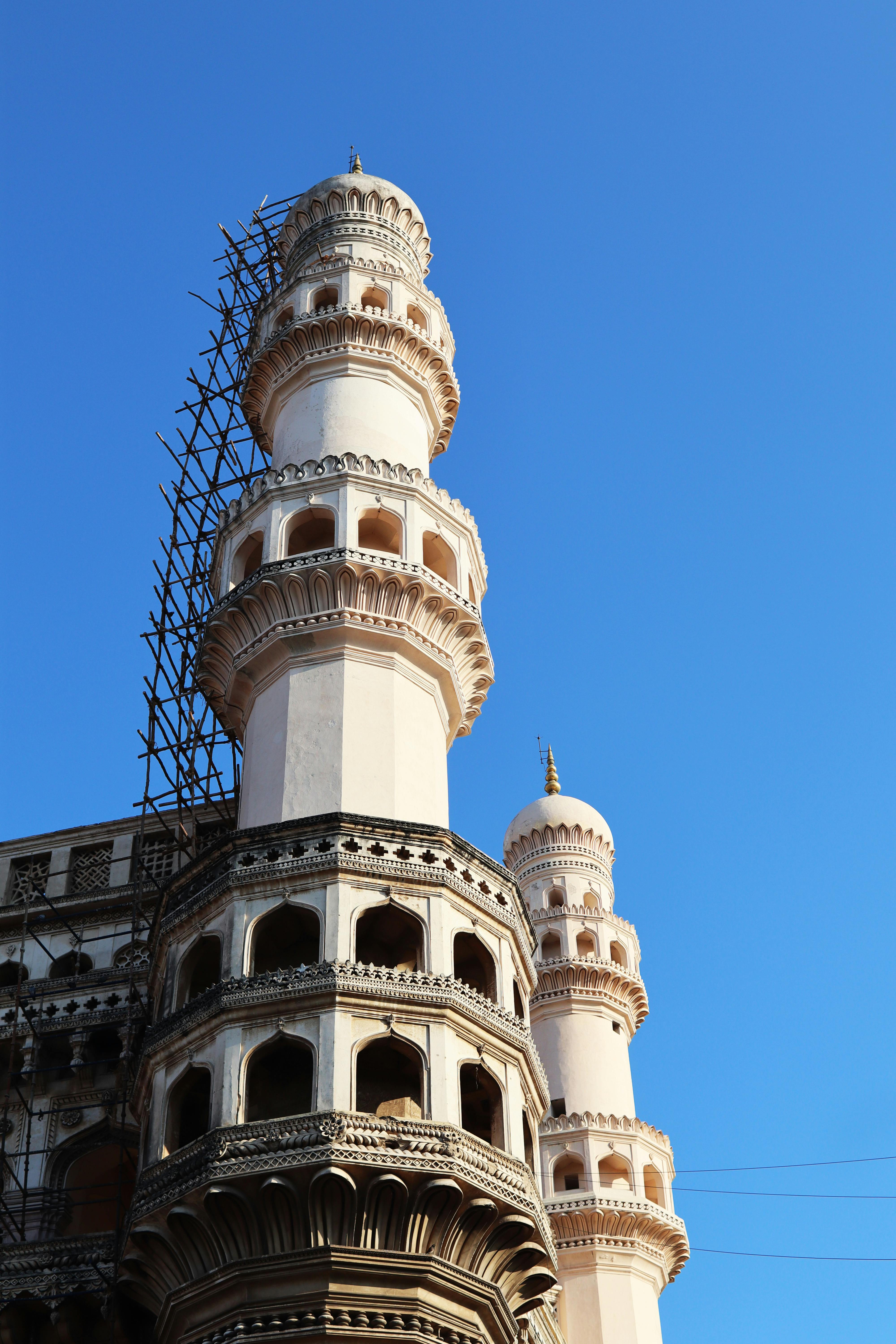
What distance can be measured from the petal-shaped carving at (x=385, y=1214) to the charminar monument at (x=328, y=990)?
3 cm

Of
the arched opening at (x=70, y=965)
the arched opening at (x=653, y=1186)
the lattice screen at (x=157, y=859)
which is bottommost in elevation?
the arched opening at (x=653, y=1186)

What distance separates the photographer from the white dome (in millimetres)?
38938

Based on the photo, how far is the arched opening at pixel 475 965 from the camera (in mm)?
20562

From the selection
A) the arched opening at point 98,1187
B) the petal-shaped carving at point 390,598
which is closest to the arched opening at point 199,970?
the arched opening at point 98,1187

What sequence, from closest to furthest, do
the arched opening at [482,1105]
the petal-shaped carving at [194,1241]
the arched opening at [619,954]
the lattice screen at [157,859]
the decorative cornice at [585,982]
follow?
the petal-shaped carving at [194,1241] < the arched opening at [482,1105] < the lattice screen at [157,859] < the decorative cornice at [585,982] < the arched opening at [619,954]

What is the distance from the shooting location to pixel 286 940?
67.2 feet

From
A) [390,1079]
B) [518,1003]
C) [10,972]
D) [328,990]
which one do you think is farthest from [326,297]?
[390,1079]

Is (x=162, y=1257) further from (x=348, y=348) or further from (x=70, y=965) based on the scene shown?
(x=348, y=348)

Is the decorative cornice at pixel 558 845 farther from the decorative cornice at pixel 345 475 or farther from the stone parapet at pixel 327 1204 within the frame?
the stone parapet at pixel 327 1204

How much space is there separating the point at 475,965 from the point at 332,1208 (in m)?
4.62

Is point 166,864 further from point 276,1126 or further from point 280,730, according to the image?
point 276,1126

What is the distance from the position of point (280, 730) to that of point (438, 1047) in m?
5.55

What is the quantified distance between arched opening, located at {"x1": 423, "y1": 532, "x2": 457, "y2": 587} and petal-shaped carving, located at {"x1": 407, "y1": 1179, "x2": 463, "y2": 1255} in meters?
10.2

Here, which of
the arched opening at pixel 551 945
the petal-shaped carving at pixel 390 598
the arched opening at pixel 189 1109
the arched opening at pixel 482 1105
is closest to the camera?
the arched opening at pixel 189 1109
